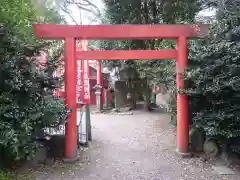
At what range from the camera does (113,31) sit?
5074 millimetres

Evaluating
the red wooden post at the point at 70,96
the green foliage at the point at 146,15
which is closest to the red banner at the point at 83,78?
the green foliage at the point at 146,15

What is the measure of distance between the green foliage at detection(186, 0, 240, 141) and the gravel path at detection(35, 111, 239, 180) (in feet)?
2.81

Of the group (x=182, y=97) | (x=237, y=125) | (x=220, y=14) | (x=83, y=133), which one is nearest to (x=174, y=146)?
(x=182, y=97)

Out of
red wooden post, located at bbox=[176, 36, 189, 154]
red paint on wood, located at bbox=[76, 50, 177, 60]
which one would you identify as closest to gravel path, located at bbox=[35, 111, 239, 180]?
red wooden post, located at bbox=[176, 36, 189, 154]

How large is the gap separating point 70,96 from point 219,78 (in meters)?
3.02

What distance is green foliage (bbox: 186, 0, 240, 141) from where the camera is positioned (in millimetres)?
4590

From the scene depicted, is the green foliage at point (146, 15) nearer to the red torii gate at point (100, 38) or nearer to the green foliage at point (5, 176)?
the red torii gate at point (100, 38)

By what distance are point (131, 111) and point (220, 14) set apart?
7376 mm

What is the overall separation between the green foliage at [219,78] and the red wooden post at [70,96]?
95.5 inches

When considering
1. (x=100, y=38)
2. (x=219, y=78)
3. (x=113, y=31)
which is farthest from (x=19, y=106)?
(x=219, y=78)

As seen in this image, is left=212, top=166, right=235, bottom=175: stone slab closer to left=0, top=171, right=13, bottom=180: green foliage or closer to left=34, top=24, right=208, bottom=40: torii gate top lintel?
left=34, top=24, right=208, bottom=40: torii gate top lintel

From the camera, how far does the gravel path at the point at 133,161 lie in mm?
4477

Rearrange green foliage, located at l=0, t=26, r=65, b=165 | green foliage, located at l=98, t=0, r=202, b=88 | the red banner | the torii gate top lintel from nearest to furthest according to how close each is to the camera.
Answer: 1. green foliage, located at l=0, t=26, r=65, b=165
2. the torii gate top lintel
3. green foliage, located at l=98, t=0, r=202, b=88
4. the red banner

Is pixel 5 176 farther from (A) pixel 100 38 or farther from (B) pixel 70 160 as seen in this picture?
(A) pixel 100 38
